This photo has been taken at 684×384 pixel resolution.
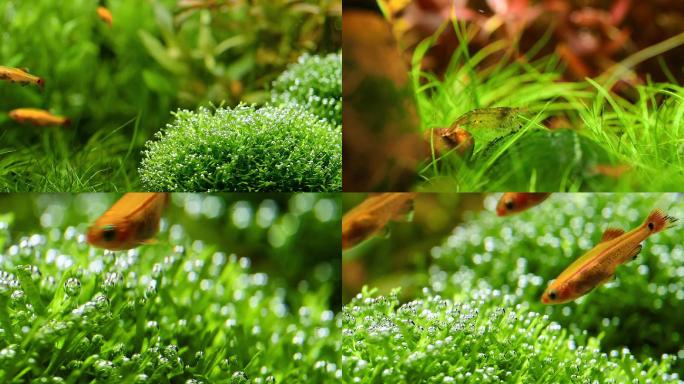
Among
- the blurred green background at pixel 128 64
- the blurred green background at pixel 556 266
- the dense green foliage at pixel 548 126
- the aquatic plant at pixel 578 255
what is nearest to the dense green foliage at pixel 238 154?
the blurred green background at pixel 128 64

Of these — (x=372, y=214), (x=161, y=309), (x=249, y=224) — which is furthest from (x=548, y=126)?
(x=161, y=309)

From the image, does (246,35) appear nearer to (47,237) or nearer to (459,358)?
(47,237)

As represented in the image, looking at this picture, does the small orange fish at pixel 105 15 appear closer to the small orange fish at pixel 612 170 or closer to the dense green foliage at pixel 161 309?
the dense green foliage at pixel 161 309

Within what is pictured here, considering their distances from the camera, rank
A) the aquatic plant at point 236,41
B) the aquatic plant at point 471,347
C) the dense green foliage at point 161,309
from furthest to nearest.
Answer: the aquatic plant at point 236,41 < the aquatic plant at point 471,347 < the dense green foliage at point 161,309

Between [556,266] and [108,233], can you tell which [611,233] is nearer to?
[556,266]

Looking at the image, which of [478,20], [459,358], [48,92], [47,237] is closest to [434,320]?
[459,358]
